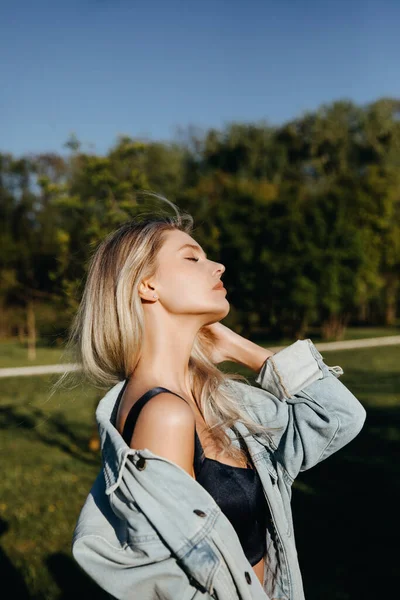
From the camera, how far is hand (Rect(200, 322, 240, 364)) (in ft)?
6.71

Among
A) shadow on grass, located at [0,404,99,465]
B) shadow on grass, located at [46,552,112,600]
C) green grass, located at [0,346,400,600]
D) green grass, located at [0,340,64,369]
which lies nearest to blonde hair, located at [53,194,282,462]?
green grass, located at [0,346,400,600]

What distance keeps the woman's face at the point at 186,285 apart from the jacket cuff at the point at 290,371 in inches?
11.8

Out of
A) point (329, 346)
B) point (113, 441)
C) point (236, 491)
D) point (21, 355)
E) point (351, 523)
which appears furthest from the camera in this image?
point (329, 346)

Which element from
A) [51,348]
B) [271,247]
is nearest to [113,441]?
[51,348]

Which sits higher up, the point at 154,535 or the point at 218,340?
the point at 218,340

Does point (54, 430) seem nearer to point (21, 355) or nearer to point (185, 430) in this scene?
point (185, 430)

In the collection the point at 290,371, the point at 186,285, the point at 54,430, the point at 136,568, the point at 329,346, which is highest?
the point at 186,285

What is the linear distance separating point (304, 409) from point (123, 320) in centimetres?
63

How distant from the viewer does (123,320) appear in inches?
66.5

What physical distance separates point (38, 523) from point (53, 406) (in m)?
5.57

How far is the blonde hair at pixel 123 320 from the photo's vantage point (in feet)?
5.56

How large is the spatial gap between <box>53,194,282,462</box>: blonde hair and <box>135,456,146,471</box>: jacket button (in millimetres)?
390

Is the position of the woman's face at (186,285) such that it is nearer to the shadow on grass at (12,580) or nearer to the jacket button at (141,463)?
the jacket button at (141,463)

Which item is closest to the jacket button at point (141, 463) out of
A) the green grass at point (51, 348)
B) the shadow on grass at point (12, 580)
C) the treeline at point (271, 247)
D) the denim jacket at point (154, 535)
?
the denim jacket at point (154, 535)
